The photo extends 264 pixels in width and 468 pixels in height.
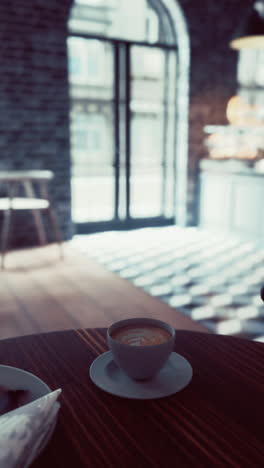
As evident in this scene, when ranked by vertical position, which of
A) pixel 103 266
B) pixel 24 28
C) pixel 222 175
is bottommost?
pixel 103 266

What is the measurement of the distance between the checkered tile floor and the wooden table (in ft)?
5.30

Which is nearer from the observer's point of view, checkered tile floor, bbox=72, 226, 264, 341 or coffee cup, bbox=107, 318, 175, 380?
coffee cup, bbox=107, 318, 175, 380

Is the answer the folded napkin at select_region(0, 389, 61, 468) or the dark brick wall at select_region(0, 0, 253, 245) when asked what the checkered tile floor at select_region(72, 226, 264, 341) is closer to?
the dark brick wall at select_region(0, 0, 253, 245)

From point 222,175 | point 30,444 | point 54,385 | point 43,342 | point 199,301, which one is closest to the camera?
point 30,444

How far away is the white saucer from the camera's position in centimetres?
61

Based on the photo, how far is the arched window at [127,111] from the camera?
14.9 ft

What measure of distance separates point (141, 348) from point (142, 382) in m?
0.08

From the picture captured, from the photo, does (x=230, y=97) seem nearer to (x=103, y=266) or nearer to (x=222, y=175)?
(x=222, y=175)

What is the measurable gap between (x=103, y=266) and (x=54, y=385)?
9.33 feet

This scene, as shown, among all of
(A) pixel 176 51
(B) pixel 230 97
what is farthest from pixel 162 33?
(B) pixel 230 97

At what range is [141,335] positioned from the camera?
667 mm

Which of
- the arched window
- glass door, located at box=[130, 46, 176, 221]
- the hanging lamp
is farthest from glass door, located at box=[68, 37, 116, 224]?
the hanging lamp

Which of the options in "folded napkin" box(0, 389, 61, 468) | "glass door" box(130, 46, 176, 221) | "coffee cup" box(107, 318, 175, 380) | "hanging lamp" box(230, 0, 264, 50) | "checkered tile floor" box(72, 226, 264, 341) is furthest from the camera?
"glass door" box(130, 46, 176, 221)

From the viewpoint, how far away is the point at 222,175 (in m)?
4.68
